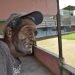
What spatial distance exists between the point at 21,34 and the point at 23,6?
5.62 m

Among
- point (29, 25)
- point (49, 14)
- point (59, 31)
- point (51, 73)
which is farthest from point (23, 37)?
point (49, 14)

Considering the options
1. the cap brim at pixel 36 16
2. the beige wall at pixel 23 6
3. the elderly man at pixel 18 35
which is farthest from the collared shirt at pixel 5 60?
the beige wall at pixel 23 6

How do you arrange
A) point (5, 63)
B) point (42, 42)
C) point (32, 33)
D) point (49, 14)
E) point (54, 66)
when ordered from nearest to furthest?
point (5, 63) → point (32, 33) → point (54, 66) → point (42, 42) → point (49, 14)

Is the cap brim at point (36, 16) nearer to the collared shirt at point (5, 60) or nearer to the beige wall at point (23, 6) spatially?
the collared shirt at point (5, 60)

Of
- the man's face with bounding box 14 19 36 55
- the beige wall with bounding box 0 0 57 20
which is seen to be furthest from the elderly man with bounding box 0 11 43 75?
the beige wall with bounding box 0 0 57 20

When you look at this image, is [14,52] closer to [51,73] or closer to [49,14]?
[51,73]

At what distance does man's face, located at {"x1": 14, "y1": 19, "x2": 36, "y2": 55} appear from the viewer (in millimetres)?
849

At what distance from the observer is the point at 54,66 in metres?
3.75

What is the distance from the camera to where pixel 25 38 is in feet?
2.82

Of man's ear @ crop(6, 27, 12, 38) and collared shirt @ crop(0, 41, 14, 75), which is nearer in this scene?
collared shirt @ crop(0, 41, 14, 75)

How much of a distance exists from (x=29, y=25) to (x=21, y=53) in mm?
130

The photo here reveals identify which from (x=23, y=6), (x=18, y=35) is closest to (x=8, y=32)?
(x=18, y=35)

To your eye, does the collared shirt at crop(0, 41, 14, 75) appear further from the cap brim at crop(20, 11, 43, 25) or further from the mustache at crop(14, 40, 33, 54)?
the cap brim at crop(20, 11, 43, 25)

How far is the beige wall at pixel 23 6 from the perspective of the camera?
238 inches
